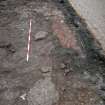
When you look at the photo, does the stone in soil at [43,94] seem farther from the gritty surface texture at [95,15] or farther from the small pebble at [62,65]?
the gritty surface texture at [95,15]

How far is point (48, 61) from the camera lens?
3.67 metres

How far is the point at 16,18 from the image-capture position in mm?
4742

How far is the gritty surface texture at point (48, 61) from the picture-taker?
309 centimetres

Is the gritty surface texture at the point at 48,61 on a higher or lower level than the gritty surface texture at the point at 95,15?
lower

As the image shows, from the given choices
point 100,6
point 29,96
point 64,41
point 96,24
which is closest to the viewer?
point 29,96

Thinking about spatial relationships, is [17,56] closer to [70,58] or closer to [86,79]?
[70,58]

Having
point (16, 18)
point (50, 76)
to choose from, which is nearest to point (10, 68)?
point (50, 76)

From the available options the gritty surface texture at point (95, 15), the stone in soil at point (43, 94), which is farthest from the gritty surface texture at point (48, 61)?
the gritty surface texture at point (95, 15)

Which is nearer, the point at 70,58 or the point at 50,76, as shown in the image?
the point at 50,76

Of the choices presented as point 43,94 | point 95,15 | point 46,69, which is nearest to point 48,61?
point 46,69

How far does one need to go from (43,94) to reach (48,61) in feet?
2.37

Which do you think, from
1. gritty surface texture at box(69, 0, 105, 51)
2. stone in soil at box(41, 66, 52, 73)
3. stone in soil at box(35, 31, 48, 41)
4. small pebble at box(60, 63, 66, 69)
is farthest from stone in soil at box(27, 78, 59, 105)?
stone in soil at box(35, 31, 48, 41)

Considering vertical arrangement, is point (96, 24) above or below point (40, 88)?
above

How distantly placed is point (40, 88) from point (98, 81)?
2.82 ft
